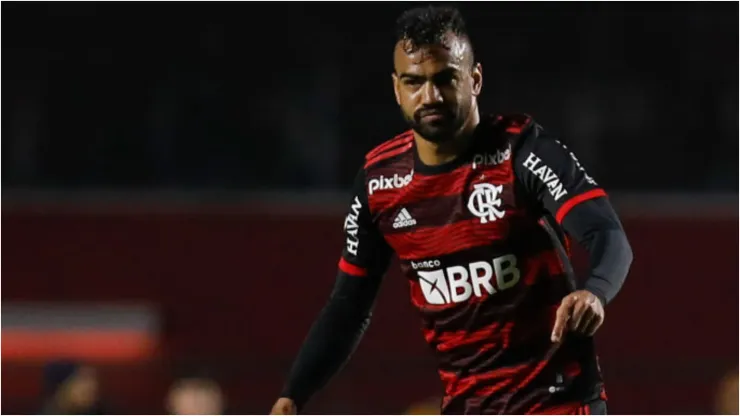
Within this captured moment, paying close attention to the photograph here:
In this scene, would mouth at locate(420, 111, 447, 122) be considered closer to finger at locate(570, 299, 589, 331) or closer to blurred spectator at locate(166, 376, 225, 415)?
finger at locate(570, 299, 589, 331)

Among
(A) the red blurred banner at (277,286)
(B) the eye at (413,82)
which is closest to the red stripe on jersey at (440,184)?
(B) the eye at (413,82)

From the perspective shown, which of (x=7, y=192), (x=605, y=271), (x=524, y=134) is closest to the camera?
(x=605, y=271)

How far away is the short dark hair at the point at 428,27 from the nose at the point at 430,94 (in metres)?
0.13

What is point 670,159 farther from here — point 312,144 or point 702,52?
point 312,144

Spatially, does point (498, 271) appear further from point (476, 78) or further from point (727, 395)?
point (727, 395)

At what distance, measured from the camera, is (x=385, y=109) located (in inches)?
606

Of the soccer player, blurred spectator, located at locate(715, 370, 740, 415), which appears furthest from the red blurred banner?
the soccer player

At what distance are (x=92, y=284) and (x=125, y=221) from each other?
72 cm

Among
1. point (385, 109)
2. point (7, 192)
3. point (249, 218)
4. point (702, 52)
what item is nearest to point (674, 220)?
point (702, 52)

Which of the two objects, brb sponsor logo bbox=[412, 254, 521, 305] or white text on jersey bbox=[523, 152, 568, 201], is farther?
brb sponsor logo bbox=[412, 254, 521, 305]

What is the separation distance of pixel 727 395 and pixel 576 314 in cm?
1079

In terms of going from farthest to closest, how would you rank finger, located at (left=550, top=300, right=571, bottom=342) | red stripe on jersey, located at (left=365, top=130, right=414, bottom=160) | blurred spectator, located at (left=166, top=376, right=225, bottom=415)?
blurred spectator, located at (left=166, top=376, right=225, bottom=415) → red stripe on jersey, located at (left=365, top=130, right=414, bottom=160) → finger, located at (left=550, top=300, right=571, bottom=342)

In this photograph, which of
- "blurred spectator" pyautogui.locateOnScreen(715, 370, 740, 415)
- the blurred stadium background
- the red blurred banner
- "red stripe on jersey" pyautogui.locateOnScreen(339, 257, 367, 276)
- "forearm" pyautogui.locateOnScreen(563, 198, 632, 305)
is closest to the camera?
"forearm" pyautogui.locateOnScreen(563, 198, 632, 305)

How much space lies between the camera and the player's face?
14.9 ft
